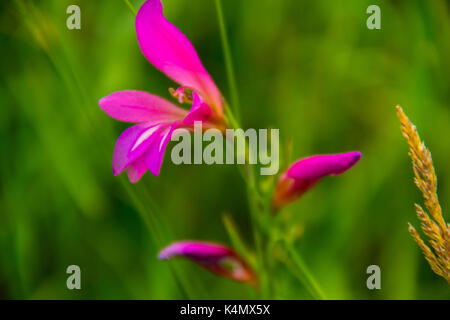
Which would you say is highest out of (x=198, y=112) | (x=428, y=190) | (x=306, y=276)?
(x=198, y=112)

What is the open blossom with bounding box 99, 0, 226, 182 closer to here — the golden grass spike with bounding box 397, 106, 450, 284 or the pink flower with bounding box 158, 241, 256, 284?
the pink flower with bounding box 158, 241, 256, 284

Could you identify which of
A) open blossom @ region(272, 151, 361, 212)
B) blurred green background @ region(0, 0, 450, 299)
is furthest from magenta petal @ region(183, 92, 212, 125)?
blurred green background @ region(0, 0, 450, 299)

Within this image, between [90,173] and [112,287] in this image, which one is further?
[90,173]

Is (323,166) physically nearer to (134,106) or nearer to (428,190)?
(428,190)

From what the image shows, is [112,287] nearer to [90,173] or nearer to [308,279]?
[90,173]

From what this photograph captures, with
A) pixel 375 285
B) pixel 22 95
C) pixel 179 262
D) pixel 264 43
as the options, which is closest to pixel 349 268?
pixel 375 285

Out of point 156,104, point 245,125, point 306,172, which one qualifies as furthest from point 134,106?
point 245,125
